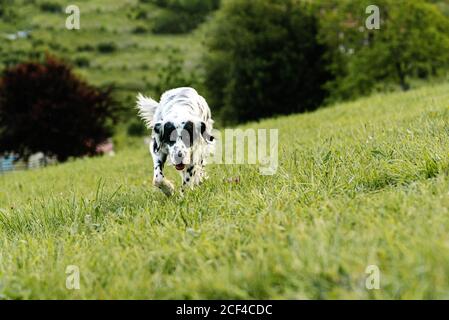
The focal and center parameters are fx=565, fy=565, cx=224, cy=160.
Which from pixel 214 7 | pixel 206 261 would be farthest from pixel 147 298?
pixel 214 7

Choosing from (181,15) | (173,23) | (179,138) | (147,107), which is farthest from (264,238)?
(181,15)

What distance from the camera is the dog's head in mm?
6375

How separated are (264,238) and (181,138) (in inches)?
114

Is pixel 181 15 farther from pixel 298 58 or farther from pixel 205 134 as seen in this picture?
pixel 205 134

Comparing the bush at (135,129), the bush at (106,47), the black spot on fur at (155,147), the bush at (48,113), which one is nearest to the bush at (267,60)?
the bush at (135,129)

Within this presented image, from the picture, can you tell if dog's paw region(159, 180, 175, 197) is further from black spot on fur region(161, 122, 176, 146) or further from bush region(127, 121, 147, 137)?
bush region(127, 121, 147, 137)

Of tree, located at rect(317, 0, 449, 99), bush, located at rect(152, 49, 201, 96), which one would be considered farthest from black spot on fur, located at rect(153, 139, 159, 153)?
bush, located at rect(152, 49, 201, 96)

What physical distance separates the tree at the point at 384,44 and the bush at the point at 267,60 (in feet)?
5.11

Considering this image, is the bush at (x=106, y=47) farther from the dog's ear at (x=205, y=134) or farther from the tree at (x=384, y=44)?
the dog's ear at (x=205, y=134)

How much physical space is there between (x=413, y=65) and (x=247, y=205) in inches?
1454

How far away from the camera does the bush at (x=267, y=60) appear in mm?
40875

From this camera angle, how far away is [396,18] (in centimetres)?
3834
